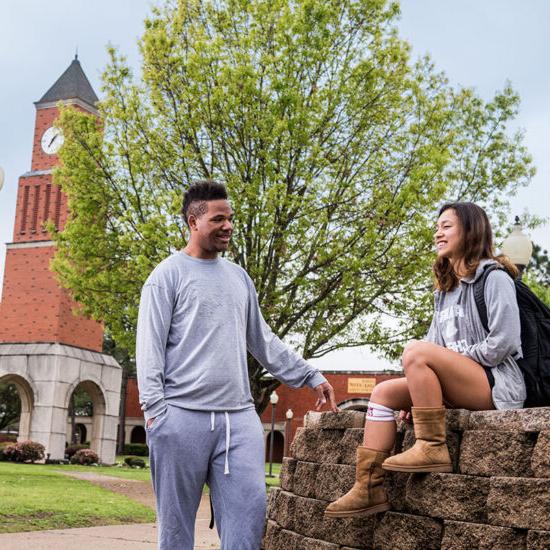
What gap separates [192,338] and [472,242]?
153 cm

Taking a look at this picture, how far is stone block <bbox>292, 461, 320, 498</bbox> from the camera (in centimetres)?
490

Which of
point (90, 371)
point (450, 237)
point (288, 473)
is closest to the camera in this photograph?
point (450, 237)

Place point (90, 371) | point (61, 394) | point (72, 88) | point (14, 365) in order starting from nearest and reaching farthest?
point (61, 394) < point (14, 365) < point (90, 371) < point (72, 88)

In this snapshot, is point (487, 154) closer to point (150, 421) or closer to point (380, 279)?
point (380, 279)

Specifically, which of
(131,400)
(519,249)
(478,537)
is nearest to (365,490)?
(478,537)

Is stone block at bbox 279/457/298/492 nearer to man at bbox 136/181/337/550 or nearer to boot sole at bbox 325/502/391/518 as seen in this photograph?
boot sole at bbox 325/502/391/518

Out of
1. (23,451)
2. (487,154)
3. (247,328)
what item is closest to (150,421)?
(247,328)

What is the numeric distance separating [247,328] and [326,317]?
34.2 ft

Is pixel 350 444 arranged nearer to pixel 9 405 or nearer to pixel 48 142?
pixel 48 142

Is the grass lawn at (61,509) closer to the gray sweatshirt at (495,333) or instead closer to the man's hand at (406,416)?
the man's hand at (406,416)

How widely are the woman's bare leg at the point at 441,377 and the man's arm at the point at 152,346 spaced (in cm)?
113

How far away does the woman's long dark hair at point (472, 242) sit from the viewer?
4125mm

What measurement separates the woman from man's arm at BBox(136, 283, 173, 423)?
1.10 meters

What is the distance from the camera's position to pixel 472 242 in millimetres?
4160
